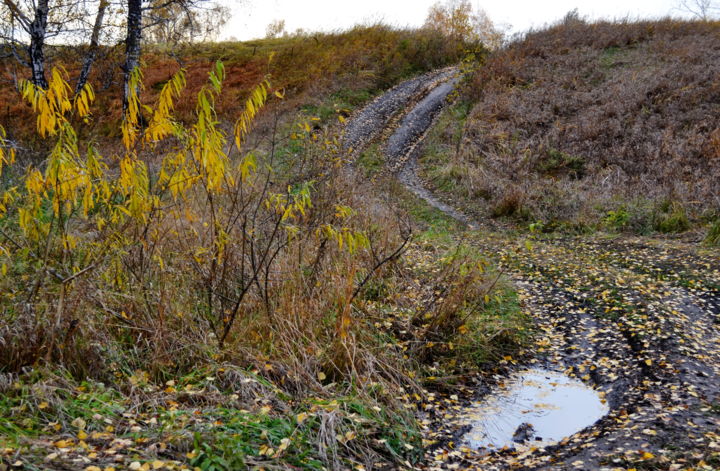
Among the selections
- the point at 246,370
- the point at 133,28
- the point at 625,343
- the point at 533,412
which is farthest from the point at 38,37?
the point at 625,343

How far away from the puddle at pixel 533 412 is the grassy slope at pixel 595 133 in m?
6.24

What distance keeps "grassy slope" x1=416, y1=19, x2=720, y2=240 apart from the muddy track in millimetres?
1362

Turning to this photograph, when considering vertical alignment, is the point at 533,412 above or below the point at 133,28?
below

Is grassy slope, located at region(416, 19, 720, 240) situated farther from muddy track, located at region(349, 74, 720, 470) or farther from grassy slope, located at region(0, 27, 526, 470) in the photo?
grassy slope, located at region(0, 27, 526, 470)

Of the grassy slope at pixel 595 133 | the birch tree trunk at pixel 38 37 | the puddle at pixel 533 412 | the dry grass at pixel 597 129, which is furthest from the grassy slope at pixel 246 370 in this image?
the dry grass at pixel 597 129

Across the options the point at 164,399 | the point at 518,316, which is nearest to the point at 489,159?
the point at 518,316

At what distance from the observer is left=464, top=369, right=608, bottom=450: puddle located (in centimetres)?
419

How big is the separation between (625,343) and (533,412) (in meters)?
1.86

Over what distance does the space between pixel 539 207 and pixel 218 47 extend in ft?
61.7

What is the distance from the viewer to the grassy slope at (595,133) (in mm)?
10969

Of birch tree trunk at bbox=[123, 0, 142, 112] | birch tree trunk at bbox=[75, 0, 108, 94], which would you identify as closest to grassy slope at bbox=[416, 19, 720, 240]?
birch tree trunk at bbox=[123, 0, 142, 112]

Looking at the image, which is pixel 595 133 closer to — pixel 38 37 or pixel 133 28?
pixel 133 28

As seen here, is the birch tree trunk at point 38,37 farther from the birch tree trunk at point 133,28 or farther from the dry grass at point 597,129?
the dry grass at point 597,129

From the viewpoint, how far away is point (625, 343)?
5754 millimetres
